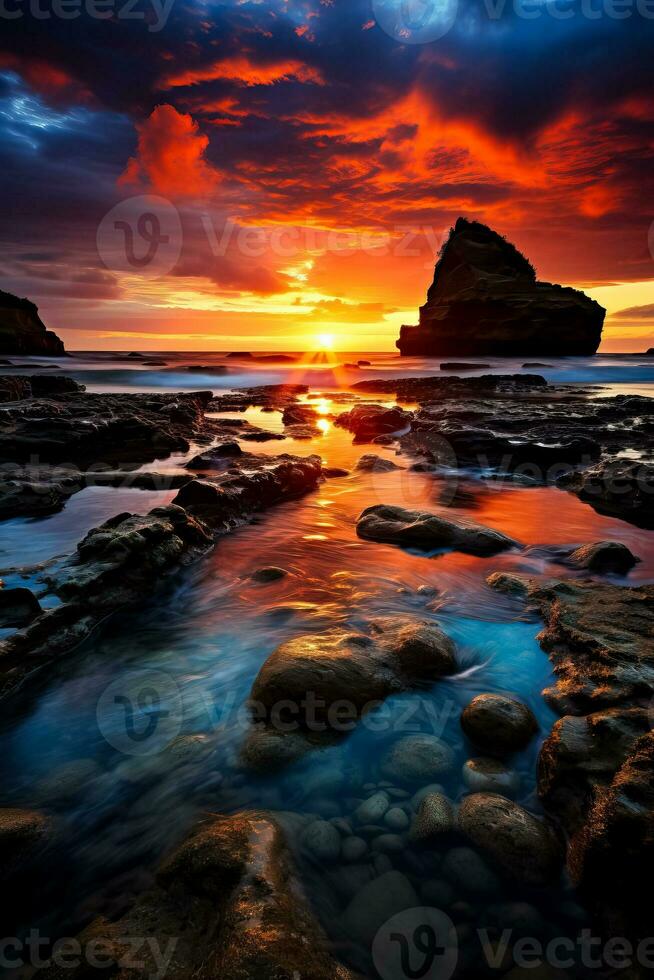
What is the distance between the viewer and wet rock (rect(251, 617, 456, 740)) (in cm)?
316

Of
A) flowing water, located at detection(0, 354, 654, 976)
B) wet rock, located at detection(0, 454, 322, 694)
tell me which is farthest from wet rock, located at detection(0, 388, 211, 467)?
wet rock, located at detection(0, 454, 322, 694)

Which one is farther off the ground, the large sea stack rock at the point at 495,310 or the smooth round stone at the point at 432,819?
the large sea stack rock at the point at 495,310

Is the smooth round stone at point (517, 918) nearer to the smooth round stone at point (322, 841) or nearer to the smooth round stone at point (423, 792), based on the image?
the smooth round stone at point (423, 792)

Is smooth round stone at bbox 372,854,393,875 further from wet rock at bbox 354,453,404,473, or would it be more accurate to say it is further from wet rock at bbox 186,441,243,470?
wet rock at bbox 354,453,404,473

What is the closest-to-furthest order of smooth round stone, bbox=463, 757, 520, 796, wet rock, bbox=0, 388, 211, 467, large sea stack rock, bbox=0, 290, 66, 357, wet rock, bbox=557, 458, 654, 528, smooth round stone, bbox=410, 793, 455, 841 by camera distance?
smooth round stone, bbox=410, 793, 455, 841 < smooth round stone, bbox=463, 757, 520, 796 < wet rock, bbox=557, 458, 654, 528 < wet rock, bbox=0, 388, 211, 467 < large sea stack rock, bbox=0, 290, 66, 357

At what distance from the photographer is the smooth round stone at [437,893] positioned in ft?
6.84

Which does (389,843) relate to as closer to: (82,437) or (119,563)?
(119,563)

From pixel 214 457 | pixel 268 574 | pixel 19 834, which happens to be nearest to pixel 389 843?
pixel 19 834

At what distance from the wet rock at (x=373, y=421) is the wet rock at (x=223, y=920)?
1307 centimetres

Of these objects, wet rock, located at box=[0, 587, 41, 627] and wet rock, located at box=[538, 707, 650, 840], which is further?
wet rock, located at box=[0, 587, 41, 627]

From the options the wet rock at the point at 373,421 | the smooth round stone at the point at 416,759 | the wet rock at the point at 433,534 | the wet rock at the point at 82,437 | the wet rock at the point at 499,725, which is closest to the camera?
the smooth round stone at the point at 416,759

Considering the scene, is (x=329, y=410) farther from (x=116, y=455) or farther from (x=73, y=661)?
(x=73, y=661)

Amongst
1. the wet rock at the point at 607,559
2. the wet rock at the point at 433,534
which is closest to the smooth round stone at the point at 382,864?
the wet rock at the point at 433,534

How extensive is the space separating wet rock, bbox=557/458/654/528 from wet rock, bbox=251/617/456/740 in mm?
5278
